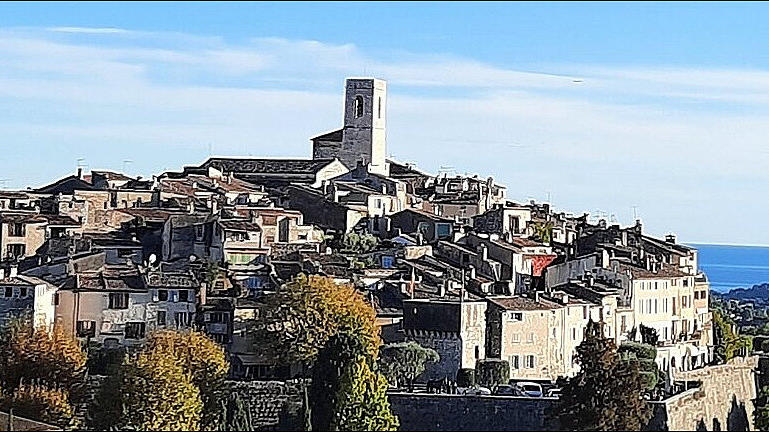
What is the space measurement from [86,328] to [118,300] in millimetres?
1046

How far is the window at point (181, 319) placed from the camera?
1560 inches

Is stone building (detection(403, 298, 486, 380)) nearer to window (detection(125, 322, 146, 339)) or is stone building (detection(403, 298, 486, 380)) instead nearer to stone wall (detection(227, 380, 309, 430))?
stone wall (detection(227, 380, 309, 430))

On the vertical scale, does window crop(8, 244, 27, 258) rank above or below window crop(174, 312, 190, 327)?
above

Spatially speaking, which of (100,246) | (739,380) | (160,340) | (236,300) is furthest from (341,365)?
(100,246)

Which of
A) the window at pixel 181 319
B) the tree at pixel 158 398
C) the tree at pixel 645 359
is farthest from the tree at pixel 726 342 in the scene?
the tree at pixel 158 398

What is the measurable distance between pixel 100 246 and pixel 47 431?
634 inches

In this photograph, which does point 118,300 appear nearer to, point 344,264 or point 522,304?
point 344,264

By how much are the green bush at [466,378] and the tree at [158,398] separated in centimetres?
652

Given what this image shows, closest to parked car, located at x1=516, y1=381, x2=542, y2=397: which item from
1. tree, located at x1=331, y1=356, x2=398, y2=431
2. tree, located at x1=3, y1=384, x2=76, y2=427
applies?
tree, located at x1=331, y1=356, x2=398, y2=431

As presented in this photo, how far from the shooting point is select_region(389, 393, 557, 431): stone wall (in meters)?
31.6

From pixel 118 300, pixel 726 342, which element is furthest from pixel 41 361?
pixel 726 342

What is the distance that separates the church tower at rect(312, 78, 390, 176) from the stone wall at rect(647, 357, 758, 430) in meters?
27.1

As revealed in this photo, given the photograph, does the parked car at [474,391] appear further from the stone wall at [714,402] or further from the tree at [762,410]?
the tree at [762,410]

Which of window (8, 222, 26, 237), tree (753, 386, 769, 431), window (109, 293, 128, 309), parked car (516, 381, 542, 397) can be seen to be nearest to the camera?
parked car (516, 381, 542, 397)
